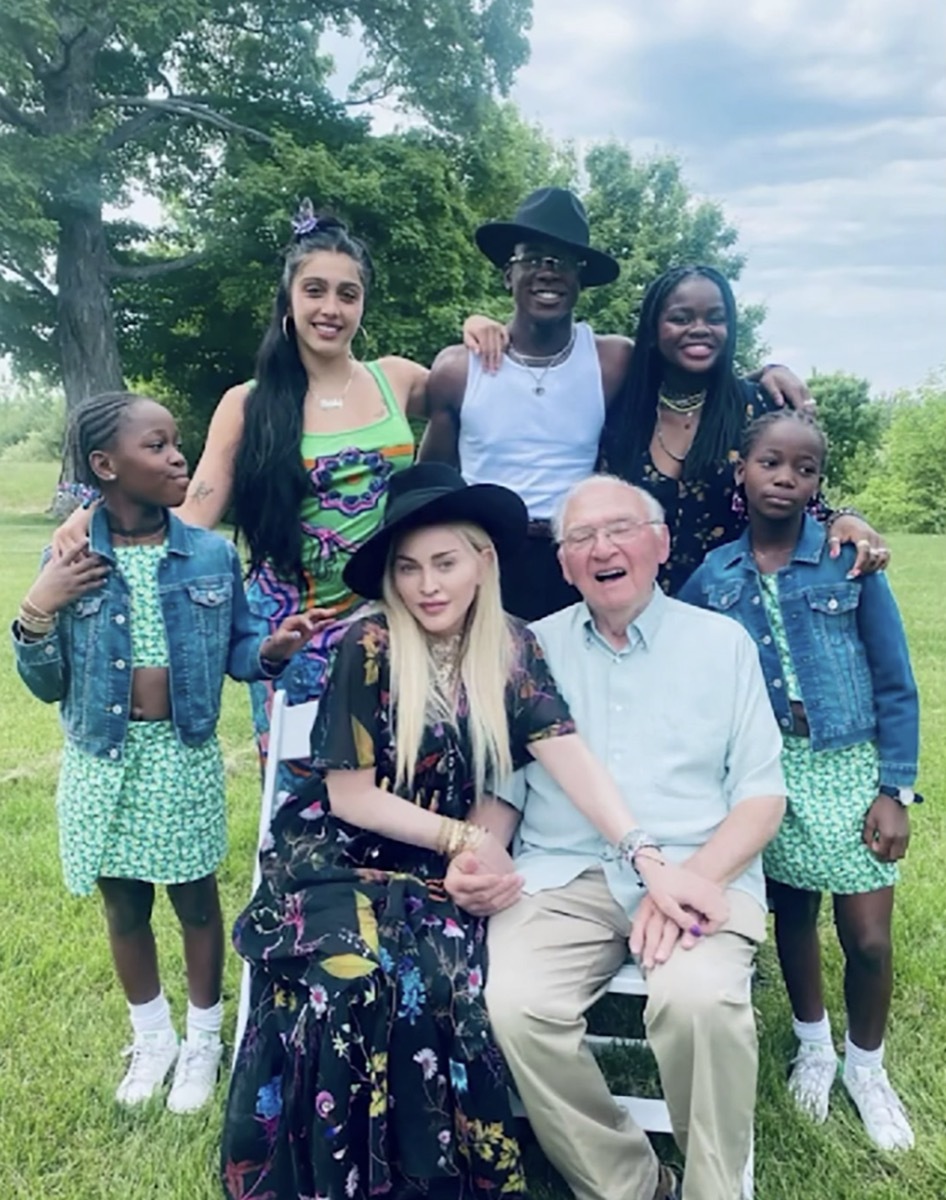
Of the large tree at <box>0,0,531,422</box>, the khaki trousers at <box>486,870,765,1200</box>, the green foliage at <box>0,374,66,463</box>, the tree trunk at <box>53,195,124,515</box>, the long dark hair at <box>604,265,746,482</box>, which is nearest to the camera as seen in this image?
the khaki trousers at <box>486,870,765,1200</box>

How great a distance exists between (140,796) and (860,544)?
7.04ft

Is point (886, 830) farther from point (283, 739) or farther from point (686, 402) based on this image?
point (283, 739)

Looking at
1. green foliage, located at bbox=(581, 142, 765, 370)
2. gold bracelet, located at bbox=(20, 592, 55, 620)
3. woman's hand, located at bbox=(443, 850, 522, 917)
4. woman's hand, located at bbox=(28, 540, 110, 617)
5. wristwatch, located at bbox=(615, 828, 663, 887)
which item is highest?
green foliage, located at bbox=(581, 142, 765, 370)

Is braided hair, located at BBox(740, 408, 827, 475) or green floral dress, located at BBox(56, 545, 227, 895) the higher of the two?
braided hair, located at BBox(740, 408, 827, 475)

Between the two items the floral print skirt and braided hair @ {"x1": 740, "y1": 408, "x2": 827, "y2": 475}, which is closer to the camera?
the floral print skirt

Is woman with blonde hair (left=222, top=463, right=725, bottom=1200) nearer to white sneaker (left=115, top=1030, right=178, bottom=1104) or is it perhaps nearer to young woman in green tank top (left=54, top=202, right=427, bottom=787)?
young woman in green tank top (left=54, top=202, right=427, bottom=787)

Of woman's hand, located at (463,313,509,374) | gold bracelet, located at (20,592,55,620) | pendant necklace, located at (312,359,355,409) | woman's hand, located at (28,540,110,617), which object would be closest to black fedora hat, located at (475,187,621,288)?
woman's hand, located at (463,313,509,374)

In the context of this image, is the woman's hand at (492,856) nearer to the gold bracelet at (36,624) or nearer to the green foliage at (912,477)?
the gold bracelet at (36,624)

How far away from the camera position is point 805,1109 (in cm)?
314

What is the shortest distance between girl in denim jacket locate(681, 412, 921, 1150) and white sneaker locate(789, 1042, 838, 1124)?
1 centimetres

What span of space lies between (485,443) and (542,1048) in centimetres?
190

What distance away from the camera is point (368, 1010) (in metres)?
2.53

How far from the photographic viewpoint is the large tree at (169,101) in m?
19.8

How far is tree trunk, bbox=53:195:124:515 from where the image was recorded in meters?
21.0
